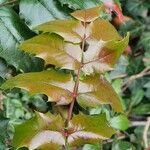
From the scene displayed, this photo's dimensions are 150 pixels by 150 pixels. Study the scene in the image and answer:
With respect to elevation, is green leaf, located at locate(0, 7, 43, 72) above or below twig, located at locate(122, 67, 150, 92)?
above

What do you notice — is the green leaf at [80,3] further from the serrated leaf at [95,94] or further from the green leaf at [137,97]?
the green leaf at [137,97]

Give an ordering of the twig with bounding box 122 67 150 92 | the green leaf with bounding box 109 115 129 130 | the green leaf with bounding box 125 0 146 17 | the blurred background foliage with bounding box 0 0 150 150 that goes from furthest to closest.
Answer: the green leaf with bounding box 125 0 146 17
the twig with bounding box 122 67 150 92
the green leaf with bounding box 109 115 129 130
the blurred background foliage with bounding box 0 0 150 150

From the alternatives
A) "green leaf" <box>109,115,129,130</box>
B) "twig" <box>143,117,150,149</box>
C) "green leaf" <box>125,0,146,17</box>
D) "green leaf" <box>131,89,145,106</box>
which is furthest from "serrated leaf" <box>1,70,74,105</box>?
"green leaf" <box>125,0,146,17</box>

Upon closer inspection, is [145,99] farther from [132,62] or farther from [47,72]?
[47,72]

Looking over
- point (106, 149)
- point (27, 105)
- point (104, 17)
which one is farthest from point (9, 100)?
point (104, 17)

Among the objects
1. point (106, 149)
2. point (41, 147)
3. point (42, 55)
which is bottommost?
point (106, 149)

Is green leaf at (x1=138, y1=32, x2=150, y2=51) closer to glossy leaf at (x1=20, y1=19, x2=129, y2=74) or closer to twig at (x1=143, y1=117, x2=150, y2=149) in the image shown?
twig at (x1=143, y1=117, x2=150, y2=149)

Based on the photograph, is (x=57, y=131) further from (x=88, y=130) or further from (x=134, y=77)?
(x=134, y=77)
